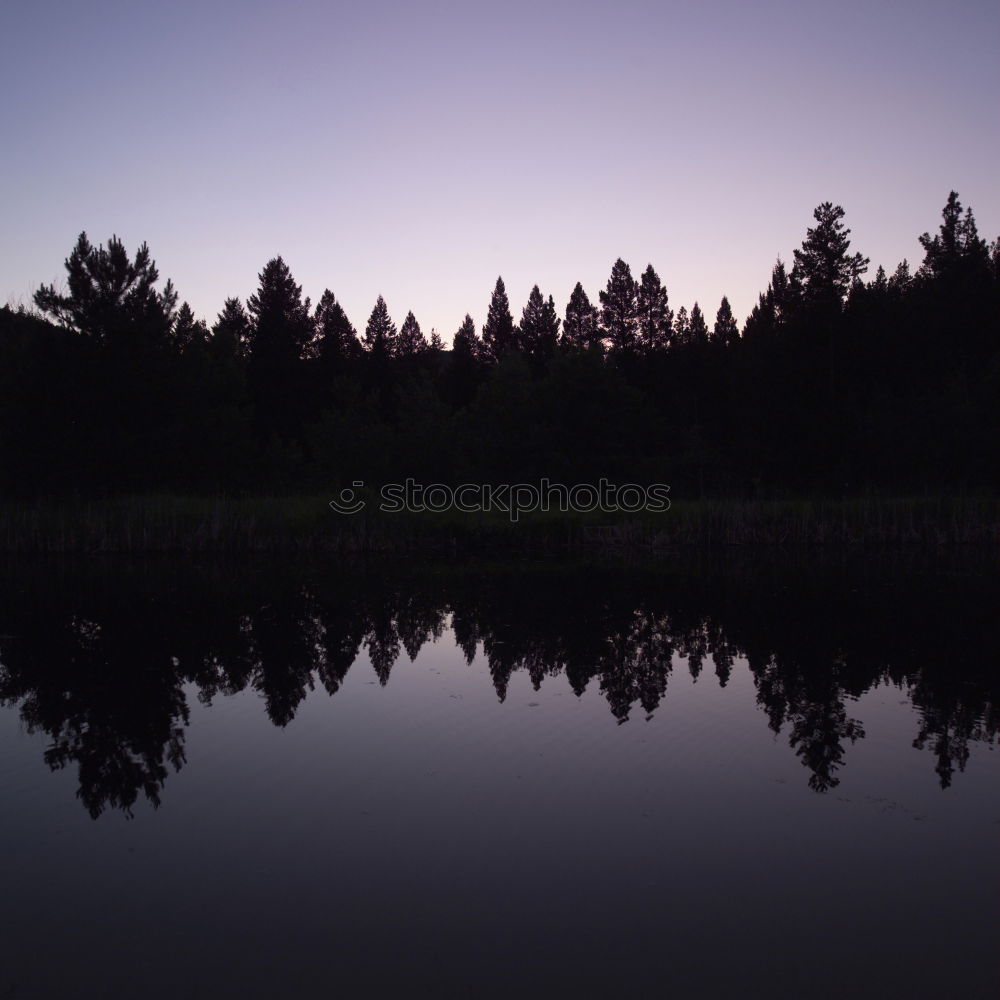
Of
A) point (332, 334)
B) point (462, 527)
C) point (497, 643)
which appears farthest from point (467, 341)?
point (497, 643)

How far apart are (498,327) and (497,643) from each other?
2371 inches

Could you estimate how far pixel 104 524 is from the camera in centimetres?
2100

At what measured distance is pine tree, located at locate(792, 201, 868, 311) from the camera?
122ft

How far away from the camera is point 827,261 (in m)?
37.2

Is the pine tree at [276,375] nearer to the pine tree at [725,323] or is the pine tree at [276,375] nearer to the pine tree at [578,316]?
the pine tree at [578,316]

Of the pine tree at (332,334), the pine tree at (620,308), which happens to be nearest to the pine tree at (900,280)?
the pine tree at (620,308)

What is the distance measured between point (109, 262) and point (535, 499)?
58.5ft

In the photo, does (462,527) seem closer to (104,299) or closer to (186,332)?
(104,299)

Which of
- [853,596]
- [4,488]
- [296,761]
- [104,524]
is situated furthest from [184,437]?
[296,761]

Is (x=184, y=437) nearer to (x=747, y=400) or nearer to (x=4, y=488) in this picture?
(x=4, y=488)

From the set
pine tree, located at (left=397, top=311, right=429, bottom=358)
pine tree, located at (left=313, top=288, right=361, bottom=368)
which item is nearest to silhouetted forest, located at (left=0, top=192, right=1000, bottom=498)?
pine tree, located at (left=313, top=288, right=361, bottom=368)

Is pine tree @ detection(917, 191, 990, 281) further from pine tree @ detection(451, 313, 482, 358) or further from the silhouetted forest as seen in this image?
pine tree @ detection(451, 313, 482, 358)

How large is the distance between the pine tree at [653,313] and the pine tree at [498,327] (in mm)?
11846

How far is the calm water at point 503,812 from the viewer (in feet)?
12.0
